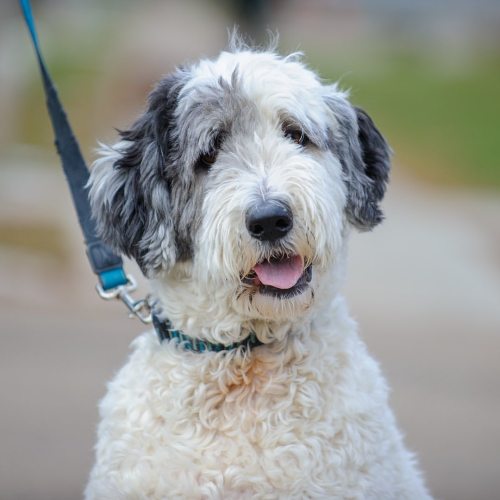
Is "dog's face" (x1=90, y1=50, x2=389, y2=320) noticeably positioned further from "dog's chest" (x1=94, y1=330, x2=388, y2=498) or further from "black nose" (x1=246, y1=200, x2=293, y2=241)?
"dog's chest" (x1=94, y1=330, x2=388, y2=498)

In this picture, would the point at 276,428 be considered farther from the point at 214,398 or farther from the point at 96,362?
the point at 96,362

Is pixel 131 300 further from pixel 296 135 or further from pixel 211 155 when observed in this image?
pixel 296 135

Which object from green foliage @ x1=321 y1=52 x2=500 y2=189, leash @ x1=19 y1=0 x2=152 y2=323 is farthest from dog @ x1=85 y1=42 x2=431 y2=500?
green foliage @ x1=321 y1=52 x2=500 y2=189

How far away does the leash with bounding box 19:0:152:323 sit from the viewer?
14.4 feet

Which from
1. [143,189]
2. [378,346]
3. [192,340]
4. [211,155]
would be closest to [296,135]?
[211,155]

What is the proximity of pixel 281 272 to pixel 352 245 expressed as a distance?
375 inches

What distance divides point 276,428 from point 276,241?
2.29 feet

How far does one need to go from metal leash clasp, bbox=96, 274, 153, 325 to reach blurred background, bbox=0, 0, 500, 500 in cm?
119

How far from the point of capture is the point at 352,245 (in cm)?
1322

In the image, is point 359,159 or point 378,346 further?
point 378,346

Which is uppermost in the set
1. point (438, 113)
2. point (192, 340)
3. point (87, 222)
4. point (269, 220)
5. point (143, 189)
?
point (438, 113)

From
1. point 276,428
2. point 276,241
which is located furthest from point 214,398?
point 276,241

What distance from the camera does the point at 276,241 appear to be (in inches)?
142

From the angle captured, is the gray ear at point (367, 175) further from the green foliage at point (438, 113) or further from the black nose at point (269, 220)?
the green foliage at point (438, 113)
